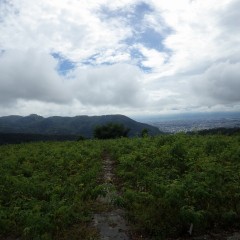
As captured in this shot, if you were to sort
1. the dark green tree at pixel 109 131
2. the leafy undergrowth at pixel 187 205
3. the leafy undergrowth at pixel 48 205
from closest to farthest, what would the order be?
1. the leafy undergrowth at pixel 48 205
2. the leafy undergrowth at pixel 187 205
3. the dark green tree at pixel 109 131

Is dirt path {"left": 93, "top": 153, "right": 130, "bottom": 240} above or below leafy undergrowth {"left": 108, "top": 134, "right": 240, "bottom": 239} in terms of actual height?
below

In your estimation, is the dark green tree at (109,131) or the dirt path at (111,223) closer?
the dirt path at (111,223)

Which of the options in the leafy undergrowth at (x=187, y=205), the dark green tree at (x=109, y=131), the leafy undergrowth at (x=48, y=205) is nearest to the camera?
the leafy undergrowth at (x=48, y=205)

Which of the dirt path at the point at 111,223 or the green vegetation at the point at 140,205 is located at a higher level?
the green vegetation at the point at 140,205

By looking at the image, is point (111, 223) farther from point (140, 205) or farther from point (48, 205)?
point (48, 205)

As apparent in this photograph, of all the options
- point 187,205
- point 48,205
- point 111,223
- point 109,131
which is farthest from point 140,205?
point 109,131

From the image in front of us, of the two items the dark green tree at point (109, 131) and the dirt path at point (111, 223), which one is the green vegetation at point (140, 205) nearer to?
the dirt path at point (111, 223)

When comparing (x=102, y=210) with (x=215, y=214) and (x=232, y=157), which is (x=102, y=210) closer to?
(x=215, y=214)

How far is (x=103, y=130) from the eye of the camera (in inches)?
3337

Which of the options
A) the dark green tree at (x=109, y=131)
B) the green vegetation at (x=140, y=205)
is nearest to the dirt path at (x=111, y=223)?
the green vegetation at (x=140, y=205)

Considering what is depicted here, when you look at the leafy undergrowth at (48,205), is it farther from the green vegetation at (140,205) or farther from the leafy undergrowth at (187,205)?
the leafy undergrowth at (187,205)

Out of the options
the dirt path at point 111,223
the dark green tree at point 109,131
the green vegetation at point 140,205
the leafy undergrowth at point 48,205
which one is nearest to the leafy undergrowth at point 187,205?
the green vegetation at point 140,205

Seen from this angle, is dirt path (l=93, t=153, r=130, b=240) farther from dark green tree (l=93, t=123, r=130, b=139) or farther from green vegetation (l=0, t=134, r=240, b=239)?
dark green tree (l=93, t=123, r=130, b=139)

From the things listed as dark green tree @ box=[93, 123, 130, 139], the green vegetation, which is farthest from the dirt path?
dark green tree @ box=[93, 123, 130, 139]
